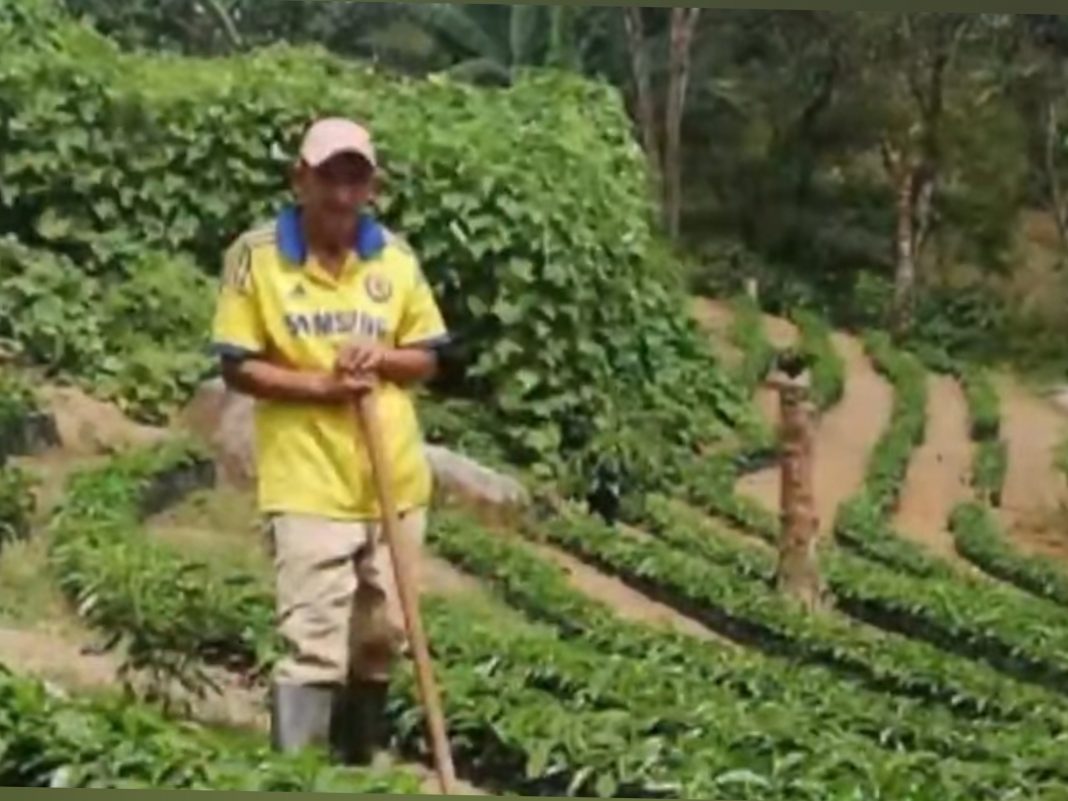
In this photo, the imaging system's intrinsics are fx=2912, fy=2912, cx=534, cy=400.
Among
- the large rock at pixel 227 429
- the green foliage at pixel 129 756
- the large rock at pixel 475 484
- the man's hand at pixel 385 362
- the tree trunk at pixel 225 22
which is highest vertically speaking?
the tree trunk at pixel 225 22

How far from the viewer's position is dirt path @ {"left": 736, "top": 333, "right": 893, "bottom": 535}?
3.37 metres

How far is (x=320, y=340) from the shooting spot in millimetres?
3230

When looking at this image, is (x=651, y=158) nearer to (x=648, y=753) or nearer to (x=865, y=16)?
(x=865, y=16)

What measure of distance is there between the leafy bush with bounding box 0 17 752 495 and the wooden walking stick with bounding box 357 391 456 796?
0.68ft

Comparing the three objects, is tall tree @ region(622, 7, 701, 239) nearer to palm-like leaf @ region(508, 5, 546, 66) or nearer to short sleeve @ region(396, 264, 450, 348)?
palm-like leaf @ region(508, 5, 546, 66)

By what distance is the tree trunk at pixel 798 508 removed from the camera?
11.0 ft

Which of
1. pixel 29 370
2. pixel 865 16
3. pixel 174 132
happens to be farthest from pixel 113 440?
pixel 865 16

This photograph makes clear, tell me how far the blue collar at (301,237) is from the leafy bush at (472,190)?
0.10 meters

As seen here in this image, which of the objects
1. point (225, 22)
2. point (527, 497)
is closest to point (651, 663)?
point (527, 497)

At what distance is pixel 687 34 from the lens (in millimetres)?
3404

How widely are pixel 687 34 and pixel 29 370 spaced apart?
86 cm

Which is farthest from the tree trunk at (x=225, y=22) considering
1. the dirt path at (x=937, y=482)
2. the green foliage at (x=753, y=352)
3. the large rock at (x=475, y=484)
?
the dirt path at (x=937, y=482)

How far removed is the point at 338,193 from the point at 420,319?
169 millimetres

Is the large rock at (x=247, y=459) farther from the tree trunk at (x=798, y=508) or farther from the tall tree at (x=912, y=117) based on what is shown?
the tall tree at (x=912, y=117)
